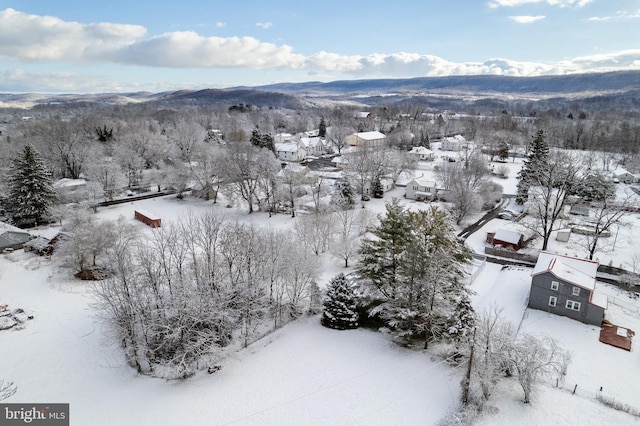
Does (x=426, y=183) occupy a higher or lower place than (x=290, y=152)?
lower

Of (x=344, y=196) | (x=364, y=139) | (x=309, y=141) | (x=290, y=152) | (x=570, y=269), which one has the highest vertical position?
(x=364, y=139)

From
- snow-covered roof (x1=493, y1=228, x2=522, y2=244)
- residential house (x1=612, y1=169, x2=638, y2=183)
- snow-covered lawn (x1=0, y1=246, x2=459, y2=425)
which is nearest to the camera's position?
snow-covered lawn (x1=0, y1=246, x2=459, y2=425)

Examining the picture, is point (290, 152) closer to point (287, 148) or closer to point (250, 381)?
point (287, 148)

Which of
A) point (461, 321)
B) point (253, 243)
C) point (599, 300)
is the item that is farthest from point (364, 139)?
point (461, 321)

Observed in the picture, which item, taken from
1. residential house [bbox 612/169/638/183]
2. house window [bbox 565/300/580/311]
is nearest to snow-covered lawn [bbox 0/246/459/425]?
house window [bbox 565/300/580/311]

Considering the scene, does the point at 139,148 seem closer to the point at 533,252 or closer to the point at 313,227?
the point at 313,227

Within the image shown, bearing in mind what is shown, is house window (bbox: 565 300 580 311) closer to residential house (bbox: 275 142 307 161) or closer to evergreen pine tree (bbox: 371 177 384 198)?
evergreen pine tree (bbox: 371 177 384 198)

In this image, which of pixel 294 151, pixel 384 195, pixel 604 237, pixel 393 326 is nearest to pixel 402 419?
pixel 393 326
